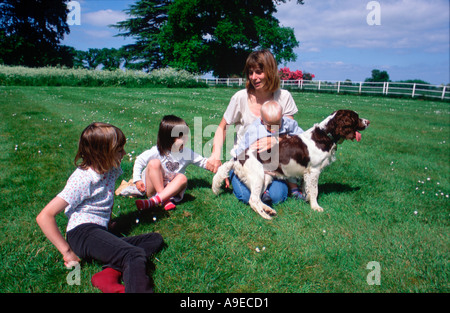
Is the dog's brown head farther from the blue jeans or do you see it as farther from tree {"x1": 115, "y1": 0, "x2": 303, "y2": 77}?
tree {"x1": 115, "y1": 0, "x2": 303, "y2": 77}

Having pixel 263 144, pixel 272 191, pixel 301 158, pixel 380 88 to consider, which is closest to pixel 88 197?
pixel 263 144

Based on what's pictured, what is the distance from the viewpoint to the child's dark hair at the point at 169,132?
145 inches

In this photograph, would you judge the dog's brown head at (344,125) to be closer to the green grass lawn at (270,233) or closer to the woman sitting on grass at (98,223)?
the green grass lawn at (270,233)

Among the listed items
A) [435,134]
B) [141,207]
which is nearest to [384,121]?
[435,134]

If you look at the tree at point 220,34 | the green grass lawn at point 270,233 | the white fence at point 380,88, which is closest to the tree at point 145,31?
the tree at point 220,34

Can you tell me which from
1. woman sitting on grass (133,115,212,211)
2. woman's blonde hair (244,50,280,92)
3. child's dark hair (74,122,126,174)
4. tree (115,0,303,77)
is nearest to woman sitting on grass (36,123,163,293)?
child's dark hair (74,122,126,174)

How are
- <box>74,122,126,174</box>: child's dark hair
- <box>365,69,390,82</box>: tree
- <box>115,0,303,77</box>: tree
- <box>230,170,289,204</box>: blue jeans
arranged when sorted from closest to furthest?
<box>74,122,126,174</box>: child's dark hair, <box>230,170,289,204</box>: blue jeans, <box>115,0,303,77</box>: tree, <box>365,69,390,82</box>: tree

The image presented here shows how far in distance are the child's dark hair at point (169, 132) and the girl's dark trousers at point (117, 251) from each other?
4.58ft

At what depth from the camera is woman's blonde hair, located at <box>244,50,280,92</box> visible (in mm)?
3855

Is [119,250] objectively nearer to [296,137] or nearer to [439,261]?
[296,137]

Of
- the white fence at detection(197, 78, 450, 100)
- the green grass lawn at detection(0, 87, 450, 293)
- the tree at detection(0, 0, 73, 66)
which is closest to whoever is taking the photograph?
the green grass lawn at detection(0, 87, 450, 293)

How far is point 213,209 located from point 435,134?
9.45 metres

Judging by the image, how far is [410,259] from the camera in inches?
111

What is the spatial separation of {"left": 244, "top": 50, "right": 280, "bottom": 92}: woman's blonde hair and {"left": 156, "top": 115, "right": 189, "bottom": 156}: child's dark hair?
130 centimetres
